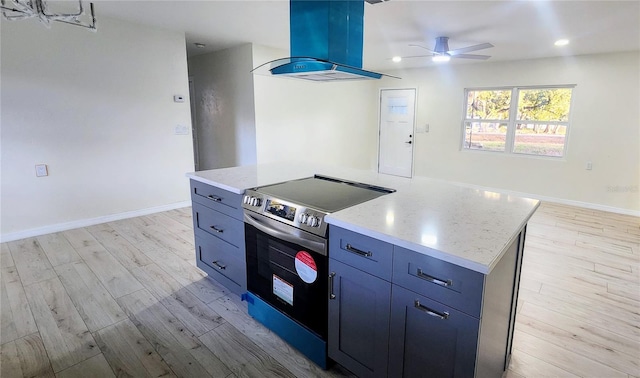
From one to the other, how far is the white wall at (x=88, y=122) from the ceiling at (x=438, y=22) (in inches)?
16.6

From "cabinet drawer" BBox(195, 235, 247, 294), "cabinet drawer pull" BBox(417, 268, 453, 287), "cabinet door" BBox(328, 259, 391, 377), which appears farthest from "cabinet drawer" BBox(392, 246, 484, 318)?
"cabinet drawer" BBox(195, 235, 247, 294)

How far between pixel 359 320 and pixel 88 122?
3829 millimetres

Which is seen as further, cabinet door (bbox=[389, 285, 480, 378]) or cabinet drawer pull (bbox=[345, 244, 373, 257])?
cabinet drawer pull (bbox=[345, 244, 373, 257])

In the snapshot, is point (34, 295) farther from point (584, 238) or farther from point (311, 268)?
point (584, 238)

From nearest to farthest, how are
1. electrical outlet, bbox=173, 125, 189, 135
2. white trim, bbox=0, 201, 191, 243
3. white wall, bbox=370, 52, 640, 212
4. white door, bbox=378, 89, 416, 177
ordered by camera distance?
1. white trim, bbox=0, 201, 191, 243
2. electrical outlet, bbox=173, 125, 189, 135
3. white wall, bbox=370, 52, 640, 212
4. white door, bbox=378, 89, 416, 177

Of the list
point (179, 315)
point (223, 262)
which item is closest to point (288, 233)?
point (223, 262)

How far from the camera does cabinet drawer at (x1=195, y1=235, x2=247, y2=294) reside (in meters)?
2.25

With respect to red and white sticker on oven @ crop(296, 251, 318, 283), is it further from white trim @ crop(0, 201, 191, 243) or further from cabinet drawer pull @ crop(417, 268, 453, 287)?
white trim @ crop(0, 201, 191, 243)

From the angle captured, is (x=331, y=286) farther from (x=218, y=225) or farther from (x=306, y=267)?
(x=218, y=225)

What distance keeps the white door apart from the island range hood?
200 inches

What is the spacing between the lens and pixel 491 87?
581cm

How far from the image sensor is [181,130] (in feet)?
14.9

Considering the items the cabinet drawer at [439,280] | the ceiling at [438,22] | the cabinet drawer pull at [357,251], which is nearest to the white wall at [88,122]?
the ceiling at [438,22]

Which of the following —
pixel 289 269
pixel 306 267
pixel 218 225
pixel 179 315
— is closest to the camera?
pixel 306 267
